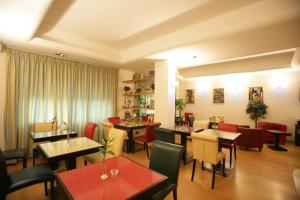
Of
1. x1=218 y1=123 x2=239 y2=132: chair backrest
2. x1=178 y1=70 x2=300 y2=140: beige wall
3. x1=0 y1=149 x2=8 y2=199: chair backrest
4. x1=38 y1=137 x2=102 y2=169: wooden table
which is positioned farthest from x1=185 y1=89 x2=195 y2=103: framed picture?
x1=0 y1=149 x2=8 y2=199: chair backrest

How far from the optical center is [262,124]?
227 inches

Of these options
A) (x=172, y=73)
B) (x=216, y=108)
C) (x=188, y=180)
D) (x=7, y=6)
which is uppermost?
(x=7, y=6)

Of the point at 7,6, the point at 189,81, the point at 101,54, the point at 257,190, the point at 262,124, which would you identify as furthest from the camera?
the point at 189,81

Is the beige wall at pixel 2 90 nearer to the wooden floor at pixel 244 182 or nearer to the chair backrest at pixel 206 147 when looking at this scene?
the wooden floor at pixel 244 182

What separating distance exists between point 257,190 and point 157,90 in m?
3.10

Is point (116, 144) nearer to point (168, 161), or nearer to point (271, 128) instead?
point (168, 161)

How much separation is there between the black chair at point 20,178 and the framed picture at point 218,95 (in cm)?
706

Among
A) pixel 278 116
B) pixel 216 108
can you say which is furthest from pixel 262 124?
pixel 216 108

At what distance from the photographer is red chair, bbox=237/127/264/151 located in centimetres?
444

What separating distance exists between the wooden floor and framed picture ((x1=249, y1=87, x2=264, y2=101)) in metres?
2.74

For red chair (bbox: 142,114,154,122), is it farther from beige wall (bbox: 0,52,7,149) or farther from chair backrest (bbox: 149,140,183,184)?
beige wall (bbox: 0,52,7,149)

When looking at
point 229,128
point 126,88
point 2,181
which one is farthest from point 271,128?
point 2,181

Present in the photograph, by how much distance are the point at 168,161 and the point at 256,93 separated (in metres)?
6.15

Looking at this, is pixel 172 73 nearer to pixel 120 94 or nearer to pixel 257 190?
pixel 120 94
